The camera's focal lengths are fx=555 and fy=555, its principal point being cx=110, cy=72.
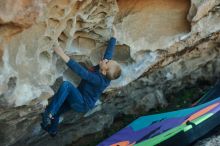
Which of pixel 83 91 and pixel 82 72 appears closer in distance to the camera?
pixel 82 72

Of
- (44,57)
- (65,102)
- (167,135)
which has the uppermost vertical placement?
(44,57)

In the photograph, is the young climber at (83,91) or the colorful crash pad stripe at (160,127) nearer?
the young climber at (83,91)

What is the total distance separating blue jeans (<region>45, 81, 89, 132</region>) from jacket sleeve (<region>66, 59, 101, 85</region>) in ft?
0.58

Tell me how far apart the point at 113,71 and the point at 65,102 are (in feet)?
2.08

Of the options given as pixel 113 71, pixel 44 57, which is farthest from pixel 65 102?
pixel 44 57

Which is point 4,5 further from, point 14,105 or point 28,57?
point 14,105

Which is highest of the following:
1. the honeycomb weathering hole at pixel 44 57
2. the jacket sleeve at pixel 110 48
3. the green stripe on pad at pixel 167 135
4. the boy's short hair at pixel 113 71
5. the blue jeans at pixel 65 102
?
the honeycomb weathering hole at pixel 44 57

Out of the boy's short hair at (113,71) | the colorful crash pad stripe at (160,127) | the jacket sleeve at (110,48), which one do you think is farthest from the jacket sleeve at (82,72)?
the colorful crash pad stripe at (160,127)

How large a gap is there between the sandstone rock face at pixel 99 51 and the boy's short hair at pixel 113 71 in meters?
0.26

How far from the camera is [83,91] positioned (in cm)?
614

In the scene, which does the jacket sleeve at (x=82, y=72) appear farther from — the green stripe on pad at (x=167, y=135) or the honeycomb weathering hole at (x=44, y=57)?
the green stripe on pad at (x=167, y=135)

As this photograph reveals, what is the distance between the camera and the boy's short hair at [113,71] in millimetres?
6094

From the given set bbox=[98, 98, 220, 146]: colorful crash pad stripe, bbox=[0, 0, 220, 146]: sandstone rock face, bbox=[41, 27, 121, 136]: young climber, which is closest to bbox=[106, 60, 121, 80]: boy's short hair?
bbox=[41, 27, 121, 136]: young climber

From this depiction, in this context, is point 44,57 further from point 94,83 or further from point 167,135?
point 167,135
